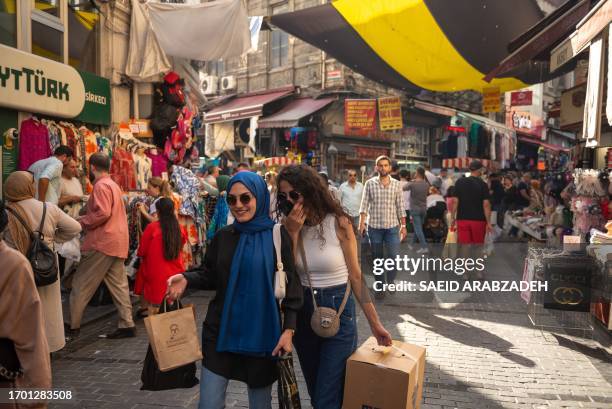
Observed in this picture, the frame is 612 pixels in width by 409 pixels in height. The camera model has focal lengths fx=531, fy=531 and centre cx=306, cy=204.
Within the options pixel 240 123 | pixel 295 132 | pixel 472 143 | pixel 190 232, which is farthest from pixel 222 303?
pixel 472 143

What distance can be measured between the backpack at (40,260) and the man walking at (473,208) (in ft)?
21.5

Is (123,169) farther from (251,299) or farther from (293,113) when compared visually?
(293,113)

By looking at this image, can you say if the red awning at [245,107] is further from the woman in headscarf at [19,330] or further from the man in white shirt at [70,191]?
the woman in headscarf at [19,330]

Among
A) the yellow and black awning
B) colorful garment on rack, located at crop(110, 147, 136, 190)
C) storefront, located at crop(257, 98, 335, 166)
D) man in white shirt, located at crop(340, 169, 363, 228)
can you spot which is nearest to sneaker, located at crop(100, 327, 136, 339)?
colorful garment on rack, located at crop(110, 147, 136, 190)

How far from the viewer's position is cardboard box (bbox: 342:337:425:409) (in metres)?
2.75

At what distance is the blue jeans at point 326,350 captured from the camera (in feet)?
9.84

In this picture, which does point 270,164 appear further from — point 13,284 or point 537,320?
point 13,284

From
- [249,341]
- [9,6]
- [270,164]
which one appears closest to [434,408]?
[249,341]

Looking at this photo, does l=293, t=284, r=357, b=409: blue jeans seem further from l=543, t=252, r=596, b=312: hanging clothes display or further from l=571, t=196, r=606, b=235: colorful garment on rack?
l=571, t=196, r=606, b=235: colorful garment on rack

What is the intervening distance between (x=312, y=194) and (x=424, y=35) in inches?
312

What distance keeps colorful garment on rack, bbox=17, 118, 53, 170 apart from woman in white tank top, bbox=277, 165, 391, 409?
5.19 metres

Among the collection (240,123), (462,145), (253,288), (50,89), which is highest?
(240,123)

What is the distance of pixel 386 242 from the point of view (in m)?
8.18

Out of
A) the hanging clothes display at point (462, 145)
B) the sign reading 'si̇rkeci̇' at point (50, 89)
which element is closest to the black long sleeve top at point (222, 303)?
the sign reading 'si̇rkeci̇' at point (50, 89)
